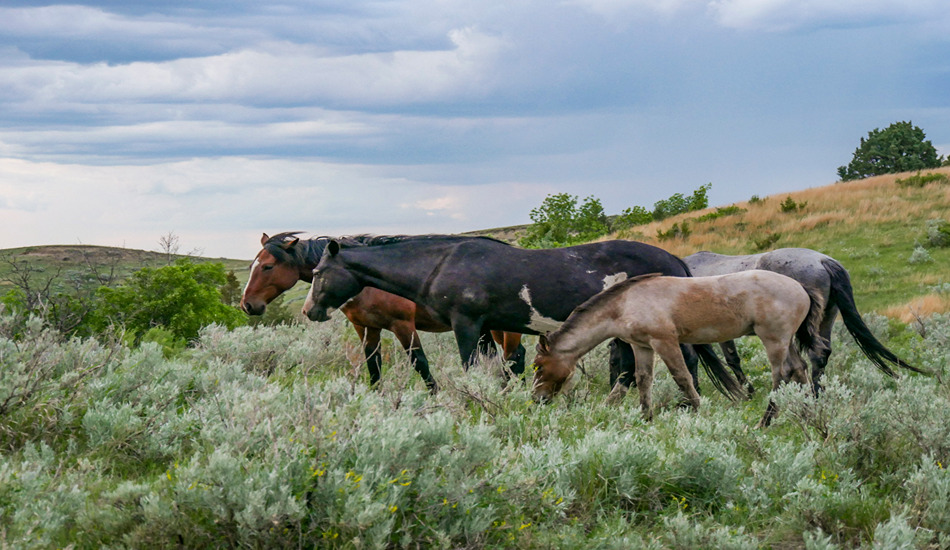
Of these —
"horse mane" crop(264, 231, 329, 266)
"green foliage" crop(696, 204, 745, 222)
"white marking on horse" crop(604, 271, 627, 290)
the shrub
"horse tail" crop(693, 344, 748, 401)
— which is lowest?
"horse tail" crop(693, 344, 748, 401)

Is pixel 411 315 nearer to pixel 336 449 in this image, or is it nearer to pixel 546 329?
pixel 546 329

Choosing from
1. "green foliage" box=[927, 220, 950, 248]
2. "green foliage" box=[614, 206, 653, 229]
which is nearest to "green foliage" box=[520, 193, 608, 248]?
"green foliage" box=[614, 206, 653, 229]

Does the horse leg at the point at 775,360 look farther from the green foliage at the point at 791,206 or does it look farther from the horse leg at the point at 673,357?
the green foliage at the point at 791,206

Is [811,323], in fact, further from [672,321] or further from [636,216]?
[636,216]

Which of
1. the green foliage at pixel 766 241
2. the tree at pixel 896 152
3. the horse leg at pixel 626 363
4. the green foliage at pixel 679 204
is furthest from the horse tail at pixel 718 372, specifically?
the tree at pixel 896 152

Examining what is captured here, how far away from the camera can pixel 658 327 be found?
285 inches

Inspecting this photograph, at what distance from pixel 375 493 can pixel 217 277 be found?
49.8 ft

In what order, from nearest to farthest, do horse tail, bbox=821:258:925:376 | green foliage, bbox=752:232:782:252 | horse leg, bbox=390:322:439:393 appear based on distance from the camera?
1. horse leg, bbox=390:322:439:393
2. horse tail, bbox=821:258:925:376
3. green foliage, bbox=752:232:782:252

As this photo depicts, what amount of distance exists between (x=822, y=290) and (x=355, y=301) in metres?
6.67

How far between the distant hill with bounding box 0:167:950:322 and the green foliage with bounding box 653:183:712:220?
533 inches

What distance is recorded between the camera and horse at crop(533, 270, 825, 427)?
7293mm

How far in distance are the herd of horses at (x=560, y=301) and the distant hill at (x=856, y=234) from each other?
932 centimetres

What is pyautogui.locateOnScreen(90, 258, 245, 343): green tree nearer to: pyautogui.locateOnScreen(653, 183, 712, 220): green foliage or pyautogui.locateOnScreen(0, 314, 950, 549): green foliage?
pyautogui.locateOnScreen(0, 314, 950, 549): green foliage

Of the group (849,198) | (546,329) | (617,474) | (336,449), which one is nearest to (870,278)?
(849,198)
